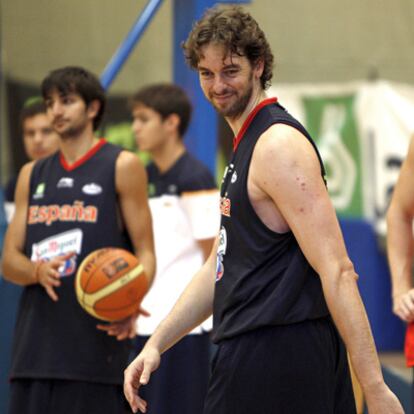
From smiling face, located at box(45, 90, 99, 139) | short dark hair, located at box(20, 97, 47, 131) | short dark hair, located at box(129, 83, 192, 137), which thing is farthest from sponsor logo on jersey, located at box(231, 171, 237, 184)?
short dark hair, located at box(20, 97, 47, 131)

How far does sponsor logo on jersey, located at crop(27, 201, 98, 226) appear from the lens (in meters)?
4.48

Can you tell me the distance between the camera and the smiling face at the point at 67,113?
470 cm

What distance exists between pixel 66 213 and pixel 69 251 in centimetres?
18

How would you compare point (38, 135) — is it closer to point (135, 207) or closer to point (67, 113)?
point (67, 113)

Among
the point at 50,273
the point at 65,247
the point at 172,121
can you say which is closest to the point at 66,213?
the point at 65,247

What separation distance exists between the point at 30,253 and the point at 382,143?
6317mm

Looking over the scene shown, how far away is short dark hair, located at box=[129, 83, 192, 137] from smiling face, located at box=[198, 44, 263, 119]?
9.88 feet

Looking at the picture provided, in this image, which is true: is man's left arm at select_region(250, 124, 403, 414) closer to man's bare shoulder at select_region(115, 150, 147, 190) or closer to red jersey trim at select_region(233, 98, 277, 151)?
red jersey trim at select_region(233, 98, 277, 151)

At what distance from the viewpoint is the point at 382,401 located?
2.66 m

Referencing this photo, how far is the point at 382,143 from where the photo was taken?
10.3 metres

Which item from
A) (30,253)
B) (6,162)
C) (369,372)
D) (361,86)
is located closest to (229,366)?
(369,372)

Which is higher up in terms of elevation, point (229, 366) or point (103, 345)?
point (229, 366)

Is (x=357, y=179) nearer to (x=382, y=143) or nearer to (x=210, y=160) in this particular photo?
(x=382, y=143)

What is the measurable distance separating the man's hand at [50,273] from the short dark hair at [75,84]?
77 cm
